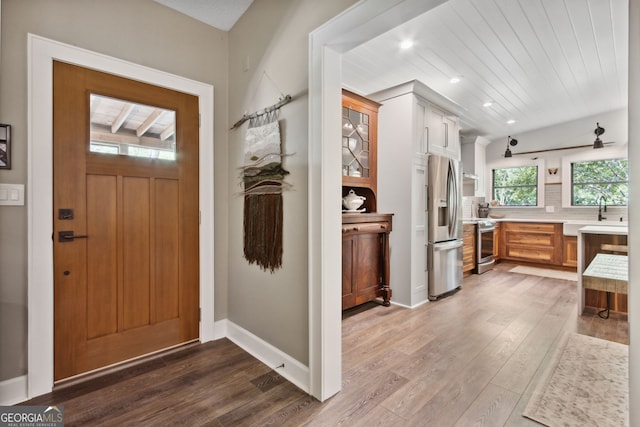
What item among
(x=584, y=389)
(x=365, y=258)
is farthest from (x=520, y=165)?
(x=584, y=389)

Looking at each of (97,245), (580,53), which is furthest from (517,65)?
(97,245)

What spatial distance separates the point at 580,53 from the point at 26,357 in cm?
509

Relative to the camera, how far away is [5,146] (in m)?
1.68

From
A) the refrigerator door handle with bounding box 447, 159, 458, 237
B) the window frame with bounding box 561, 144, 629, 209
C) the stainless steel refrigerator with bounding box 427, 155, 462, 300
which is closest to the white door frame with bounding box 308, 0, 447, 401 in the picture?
the stainless steel refrigerator with bounding box 427, 155, 462, 300

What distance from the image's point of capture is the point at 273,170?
2.11 m

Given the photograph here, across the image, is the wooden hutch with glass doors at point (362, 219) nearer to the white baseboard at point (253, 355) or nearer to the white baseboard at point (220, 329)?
the white baseboard at point (253, 355)

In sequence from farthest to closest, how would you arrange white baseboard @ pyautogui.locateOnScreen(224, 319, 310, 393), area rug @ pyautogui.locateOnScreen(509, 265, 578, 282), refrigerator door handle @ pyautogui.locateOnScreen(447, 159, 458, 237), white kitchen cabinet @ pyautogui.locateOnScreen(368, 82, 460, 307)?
area rug @ pyautogui.locateOnScreen(509, 265, 578, 282)
refrigerator door handle @ pyautogui.locateOnScreen(447, 159, 458, 237)
white kitchen cabinet @ pyautogui.locateOnScreen(368, 82, 460, 307)
white baseboard @ pyautogui.locateOnScreen(224, 319, 310, 393)

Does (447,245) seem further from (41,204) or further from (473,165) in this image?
(41,204)

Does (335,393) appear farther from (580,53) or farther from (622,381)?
(580,53)

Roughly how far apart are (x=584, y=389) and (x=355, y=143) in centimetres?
271

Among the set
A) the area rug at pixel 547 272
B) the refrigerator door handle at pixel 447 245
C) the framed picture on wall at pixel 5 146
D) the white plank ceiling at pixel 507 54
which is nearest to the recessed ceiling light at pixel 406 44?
the white plank ceiling at pixel 507 54

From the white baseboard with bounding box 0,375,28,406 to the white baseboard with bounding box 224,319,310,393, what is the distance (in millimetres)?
1188

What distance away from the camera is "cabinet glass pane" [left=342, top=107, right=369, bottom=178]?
3.20 m

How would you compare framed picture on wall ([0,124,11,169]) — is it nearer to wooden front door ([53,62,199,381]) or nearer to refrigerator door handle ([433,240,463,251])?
wooden front door ([53,62,199,381])
